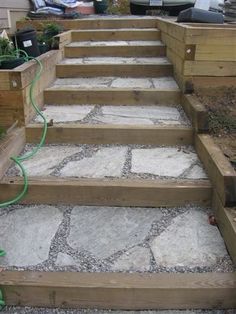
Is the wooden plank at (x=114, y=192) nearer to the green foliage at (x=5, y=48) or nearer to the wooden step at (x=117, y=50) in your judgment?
the green foliage at (x=5, y=48)

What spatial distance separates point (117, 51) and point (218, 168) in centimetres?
269

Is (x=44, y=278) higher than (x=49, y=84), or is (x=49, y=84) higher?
(x=49, y=84)

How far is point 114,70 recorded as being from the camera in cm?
387

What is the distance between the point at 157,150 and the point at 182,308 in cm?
128

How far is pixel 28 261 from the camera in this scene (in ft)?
6.20

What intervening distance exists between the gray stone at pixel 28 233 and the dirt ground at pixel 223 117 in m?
1.19

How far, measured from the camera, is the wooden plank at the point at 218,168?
197 cm

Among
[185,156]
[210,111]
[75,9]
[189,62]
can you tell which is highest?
[75,9]

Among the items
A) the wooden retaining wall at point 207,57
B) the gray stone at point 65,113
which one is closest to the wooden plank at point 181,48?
the wooden retaining wall at point 207,57

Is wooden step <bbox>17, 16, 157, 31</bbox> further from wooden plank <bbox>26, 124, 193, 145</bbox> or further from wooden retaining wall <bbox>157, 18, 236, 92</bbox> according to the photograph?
wooden plank <bbox>26, 124, 193, 145</bbox>

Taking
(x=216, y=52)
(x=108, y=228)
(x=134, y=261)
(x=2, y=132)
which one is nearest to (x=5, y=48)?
(x=2, y=132)

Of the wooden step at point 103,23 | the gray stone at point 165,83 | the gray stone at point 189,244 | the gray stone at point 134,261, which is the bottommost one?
the gray stone at point 134,261

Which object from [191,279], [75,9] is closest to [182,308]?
[191,279]

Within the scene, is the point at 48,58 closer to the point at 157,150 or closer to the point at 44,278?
the point at 157,150
